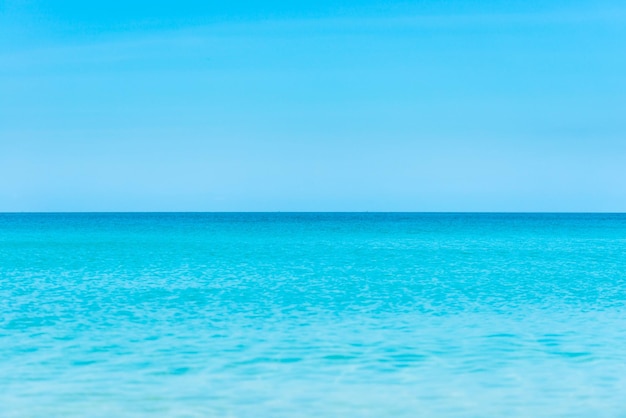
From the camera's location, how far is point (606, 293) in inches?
731

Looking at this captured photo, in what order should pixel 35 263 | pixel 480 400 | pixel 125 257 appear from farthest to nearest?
pixel 125 257 → pixel 35 263 → pixel 480 400

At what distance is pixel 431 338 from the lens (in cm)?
1195

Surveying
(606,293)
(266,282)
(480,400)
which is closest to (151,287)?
(266,282)

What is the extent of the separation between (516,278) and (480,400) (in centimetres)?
1472

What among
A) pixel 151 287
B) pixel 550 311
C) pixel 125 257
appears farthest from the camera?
pixel 125 257

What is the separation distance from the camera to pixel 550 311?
15227mm

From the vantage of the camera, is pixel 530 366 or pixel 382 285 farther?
pixel 382 285

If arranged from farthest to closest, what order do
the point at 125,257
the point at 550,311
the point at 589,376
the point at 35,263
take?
the point at 125,257, the point at 35,263, the point at 550,311, the point at 589,376

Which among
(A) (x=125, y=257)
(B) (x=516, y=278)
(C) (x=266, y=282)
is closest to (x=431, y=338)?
(C) (x=266, y=282)

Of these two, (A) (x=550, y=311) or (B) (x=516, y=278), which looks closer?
(A) (x=550, y=311)

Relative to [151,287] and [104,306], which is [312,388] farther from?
[151,287]

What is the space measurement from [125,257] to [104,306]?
53.4 ft

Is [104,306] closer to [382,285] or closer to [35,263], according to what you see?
[382,285]

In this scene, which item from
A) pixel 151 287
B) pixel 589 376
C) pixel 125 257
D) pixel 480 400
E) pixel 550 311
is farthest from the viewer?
pixel 125 257
